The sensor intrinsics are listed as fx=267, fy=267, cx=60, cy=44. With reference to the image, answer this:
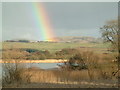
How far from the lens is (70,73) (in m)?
20.5

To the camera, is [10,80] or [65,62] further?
[65,62]

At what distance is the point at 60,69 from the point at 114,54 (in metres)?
4.54

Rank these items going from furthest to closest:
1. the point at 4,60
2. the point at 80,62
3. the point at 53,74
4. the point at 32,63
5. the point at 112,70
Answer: the point at 80,62
the point at 112,70
the point at 53,74
the point at 32,63
the point at 4,60

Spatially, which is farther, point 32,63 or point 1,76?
point 32,63

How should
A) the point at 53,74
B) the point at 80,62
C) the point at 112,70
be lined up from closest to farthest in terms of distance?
the point at 53,74, the point at 112,70, the point at 80,62

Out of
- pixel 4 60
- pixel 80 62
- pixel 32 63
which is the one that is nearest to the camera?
pixel 4 60

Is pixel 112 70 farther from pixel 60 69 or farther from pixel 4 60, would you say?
pixel 4 60

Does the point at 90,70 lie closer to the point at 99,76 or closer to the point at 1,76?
the point at 99,76

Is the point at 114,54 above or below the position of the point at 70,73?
above

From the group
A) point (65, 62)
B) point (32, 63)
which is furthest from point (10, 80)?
point (65, 62)

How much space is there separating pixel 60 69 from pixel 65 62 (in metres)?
1.88

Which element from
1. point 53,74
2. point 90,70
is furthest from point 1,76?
point 90,70

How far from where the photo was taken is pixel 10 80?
17594mm

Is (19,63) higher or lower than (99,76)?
higher
